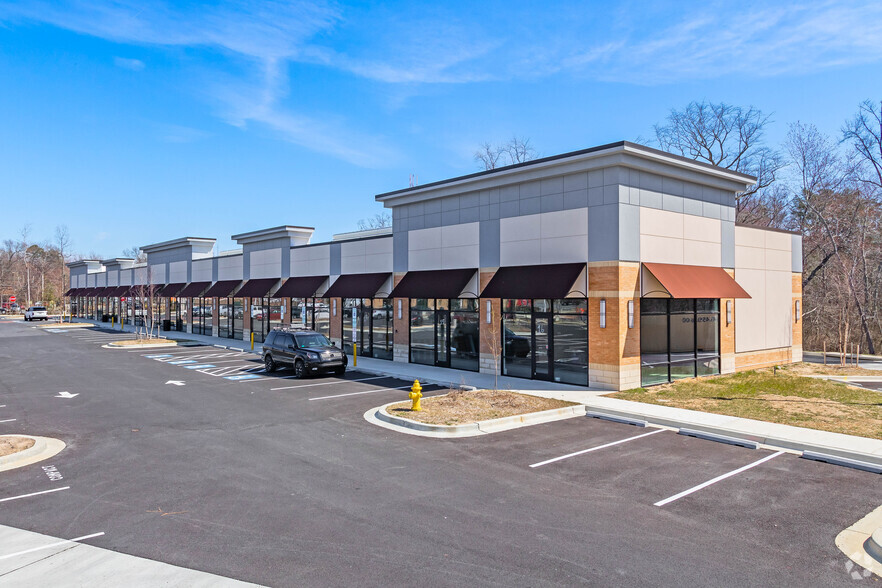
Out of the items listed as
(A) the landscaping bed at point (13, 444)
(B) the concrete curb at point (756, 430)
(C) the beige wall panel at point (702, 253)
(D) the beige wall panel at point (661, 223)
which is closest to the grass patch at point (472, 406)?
(B) the concrete curb at point (756, 430)

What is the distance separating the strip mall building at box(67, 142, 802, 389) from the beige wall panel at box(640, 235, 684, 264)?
6 centimetres

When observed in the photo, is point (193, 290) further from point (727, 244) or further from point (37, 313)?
point (727, 244)

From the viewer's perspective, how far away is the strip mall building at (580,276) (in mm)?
17438

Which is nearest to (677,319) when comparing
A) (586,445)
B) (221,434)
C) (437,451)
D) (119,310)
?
(586,445)

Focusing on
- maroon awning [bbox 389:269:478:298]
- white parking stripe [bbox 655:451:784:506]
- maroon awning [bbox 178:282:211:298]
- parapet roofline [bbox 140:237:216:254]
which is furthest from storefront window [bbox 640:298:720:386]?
parapet roofline [bbox 140:237:216:254]

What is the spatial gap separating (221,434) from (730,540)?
10100mm

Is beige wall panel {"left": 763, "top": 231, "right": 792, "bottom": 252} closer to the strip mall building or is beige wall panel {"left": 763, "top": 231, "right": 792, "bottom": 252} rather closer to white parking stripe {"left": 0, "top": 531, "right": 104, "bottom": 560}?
the strip mall building

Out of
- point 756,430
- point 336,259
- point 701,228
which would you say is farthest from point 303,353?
point 701,228

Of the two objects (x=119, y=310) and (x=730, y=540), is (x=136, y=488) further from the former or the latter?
(x=119, y=310)

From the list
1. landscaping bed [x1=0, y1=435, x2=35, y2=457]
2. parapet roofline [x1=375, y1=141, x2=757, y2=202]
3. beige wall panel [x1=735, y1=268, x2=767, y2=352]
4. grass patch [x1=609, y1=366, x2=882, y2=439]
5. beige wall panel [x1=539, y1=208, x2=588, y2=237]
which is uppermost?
parapet roofline [x1=375, y1=141, x2=757, y2=202]

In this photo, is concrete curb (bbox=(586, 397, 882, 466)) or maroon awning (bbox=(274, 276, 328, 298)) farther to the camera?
maroon awning (bbox=(274, 276, 328, 298))

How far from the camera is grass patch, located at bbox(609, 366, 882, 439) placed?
515 inches

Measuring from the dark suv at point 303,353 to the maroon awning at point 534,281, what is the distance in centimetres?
617

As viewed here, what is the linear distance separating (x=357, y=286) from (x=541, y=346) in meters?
11.1
